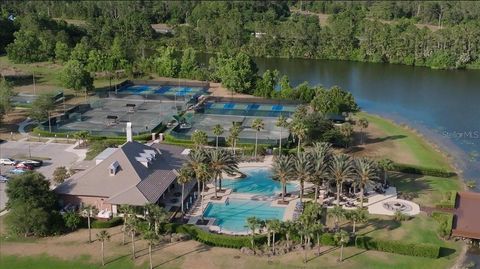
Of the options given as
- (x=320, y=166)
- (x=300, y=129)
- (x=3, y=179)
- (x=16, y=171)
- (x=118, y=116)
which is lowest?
(x=3, y=179)

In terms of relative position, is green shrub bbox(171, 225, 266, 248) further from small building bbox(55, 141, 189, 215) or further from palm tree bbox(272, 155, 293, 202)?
palm tree bbox(272, 155, 293, 202)

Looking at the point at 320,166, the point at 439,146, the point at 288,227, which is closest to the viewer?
the point at 288,227

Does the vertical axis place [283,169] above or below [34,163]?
above

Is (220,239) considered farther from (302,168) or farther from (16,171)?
(16,171)

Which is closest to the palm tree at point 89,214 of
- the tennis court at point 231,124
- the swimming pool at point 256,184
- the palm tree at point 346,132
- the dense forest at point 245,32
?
the swimming pool at point 256,184

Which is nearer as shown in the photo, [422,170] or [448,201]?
[448,201]

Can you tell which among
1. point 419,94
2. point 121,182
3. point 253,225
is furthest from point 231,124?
point 419,94

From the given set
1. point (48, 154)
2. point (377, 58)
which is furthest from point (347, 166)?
point (377, 58)

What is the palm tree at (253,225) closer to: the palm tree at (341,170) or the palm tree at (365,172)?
the palm tree at (341,170)
